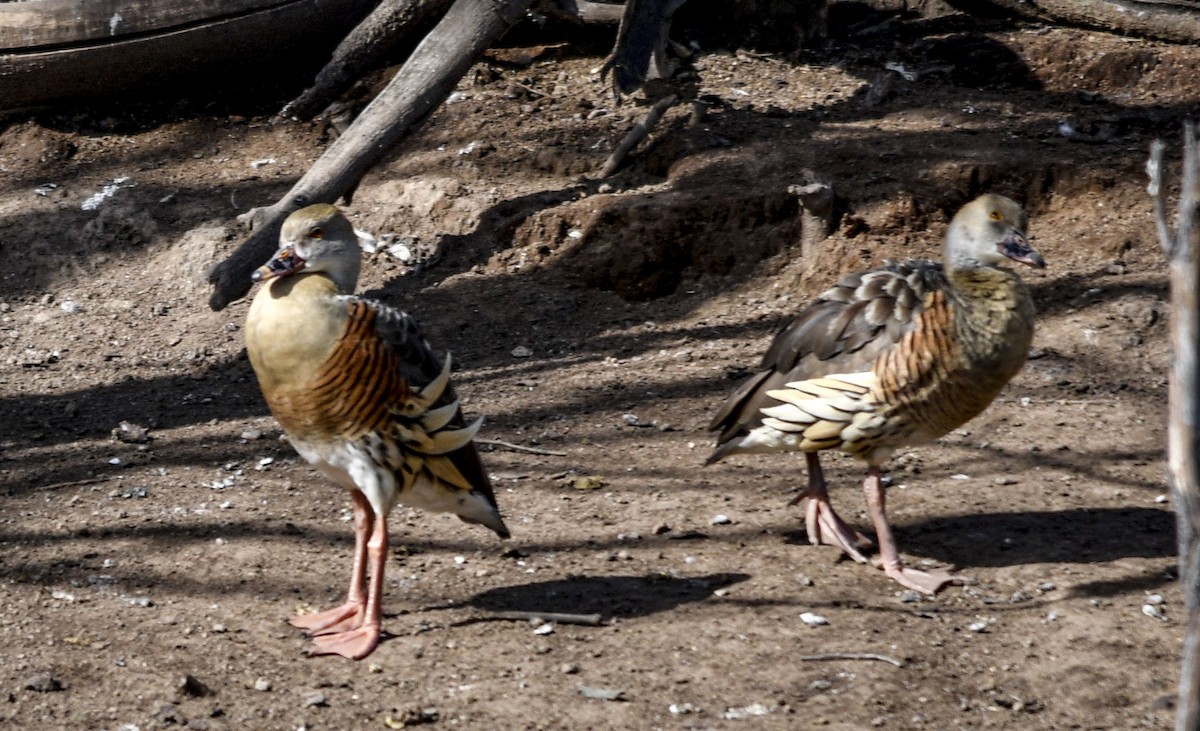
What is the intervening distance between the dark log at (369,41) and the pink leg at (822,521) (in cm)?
434

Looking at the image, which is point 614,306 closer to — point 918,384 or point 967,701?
point 918,384

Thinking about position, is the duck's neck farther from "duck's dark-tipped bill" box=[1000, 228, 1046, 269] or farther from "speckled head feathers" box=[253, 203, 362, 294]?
"speckled head feathers" box=[253, 203, 362, 294]

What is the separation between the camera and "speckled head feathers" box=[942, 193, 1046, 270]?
493cm

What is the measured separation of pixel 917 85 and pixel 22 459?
558 cm

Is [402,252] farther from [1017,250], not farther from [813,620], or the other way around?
[813,620]

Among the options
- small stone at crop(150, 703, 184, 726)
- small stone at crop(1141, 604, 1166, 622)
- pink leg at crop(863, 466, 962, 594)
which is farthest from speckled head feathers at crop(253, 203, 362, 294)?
small stone at crop(1141, 604, 1166, 622)

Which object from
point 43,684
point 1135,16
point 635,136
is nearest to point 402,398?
point 43,684

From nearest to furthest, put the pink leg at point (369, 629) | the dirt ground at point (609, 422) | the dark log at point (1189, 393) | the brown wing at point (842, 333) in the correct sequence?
the dark log at point (1189, 393)
the dirt ground at point (609, 422)
the pink leg at point (369, 629)
the brown wing at point (842, 333)

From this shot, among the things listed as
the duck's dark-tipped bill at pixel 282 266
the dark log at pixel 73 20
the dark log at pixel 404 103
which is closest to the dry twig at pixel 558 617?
the duck's dark-tipped bill at pixel 282 266

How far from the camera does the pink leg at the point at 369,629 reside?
4348mm

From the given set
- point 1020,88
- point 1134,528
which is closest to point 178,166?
point 1020,88

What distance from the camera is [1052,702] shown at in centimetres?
408

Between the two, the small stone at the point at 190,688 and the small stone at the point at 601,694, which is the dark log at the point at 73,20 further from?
the small stone at the point at 601,694

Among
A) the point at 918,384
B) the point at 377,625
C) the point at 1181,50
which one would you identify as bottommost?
the point at 377,625
